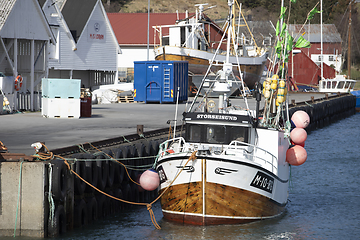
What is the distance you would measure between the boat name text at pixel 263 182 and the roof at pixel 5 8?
18221 millimetres

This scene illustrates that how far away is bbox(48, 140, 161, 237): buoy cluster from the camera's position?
38.9 ft

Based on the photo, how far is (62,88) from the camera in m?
24.3

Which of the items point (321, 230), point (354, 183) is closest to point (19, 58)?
point (354, 183)

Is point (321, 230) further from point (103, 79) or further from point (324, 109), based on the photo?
point (103, 79)

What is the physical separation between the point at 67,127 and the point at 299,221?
10010 millimetres

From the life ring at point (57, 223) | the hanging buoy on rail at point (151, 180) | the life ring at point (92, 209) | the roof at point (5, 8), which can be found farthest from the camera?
the roof at point (5, 8)

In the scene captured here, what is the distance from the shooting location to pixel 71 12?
151ft

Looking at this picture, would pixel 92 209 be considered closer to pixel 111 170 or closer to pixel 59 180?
pixel 111 170

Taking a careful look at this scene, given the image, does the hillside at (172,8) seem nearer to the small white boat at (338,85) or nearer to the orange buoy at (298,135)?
the small white boat at (338,85)

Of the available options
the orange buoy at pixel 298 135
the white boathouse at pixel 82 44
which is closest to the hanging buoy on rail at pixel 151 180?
the orange buoy at pixel 298 135

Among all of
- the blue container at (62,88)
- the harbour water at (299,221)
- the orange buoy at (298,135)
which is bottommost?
the harbour water at (299,221)

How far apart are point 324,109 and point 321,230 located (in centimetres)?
3243

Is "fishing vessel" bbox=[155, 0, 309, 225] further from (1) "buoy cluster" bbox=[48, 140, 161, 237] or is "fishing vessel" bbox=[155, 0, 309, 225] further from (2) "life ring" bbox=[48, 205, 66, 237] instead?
(2) "life ring" bbox=[48, 205, 66, 237]

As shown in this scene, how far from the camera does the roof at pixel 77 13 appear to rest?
45062mm
